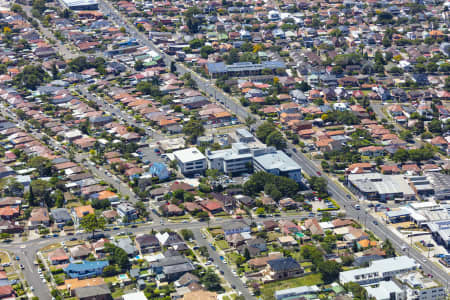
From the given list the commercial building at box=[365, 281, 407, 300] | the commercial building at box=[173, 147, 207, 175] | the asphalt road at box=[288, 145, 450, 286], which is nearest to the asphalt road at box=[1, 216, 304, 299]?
the asphalt road at box=[288, 145, 450, 286]

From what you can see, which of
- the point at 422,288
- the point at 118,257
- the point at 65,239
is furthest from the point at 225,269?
the point at 422,288

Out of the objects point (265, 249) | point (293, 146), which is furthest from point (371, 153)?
point (265, 249)

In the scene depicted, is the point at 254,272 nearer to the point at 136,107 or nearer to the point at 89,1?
the point at 136,107

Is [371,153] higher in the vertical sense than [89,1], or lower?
lower

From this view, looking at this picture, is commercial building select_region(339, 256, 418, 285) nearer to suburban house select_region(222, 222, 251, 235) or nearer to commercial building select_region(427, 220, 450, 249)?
commercial building select_region(427, 220, 450, 249)

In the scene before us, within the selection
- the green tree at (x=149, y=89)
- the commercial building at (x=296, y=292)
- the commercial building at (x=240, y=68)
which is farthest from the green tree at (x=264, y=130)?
the commercial building at (x=296, y=292)

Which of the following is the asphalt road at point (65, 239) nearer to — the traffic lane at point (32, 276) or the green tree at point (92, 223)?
the traffic lane at point (32, 276)
